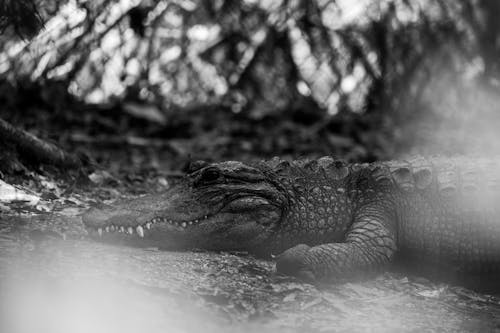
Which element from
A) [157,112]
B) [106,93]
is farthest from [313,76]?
[106,93]

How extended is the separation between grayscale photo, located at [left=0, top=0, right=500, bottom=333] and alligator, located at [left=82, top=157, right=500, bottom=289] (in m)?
0.01

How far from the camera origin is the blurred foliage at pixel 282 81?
24.8 ft

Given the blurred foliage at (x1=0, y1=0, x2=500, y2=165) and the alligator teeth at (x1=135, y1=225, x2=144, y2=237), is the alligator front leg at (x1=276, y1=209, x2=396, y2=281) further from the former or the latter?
the blurred foliage at (x1=0, y1=0, x2=500, y2=165)

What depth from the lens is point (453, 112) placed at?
10.4 meters

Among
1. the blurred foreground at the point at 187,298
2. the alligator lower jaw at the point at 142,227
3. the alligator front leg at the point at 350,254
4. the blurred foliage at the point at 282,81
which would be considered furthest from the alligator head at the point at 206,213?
the blurred foliage at the point at 282,81

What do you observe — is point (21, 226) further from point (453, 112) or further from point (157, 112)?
point (453, 112)

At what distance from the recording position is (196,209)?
3.54 m

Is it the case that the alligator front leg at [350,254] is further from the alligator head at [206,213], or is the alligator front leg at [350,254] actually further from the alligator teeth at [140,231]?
the alligator teeth at [140,231]

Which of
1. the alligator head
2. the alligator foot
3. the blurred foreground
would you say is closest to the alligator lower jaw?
the alligator head

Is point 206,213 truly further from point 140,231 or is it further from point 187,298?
point 187,298

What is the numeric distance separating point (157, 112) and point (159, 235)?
543 centimetres

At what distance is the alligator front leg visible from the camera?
316 centimetres

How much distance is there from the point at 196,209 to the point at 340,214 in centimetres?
101

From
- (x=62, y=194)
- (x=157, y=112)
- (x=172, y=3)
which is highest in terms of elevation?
(x=172, y=3)
